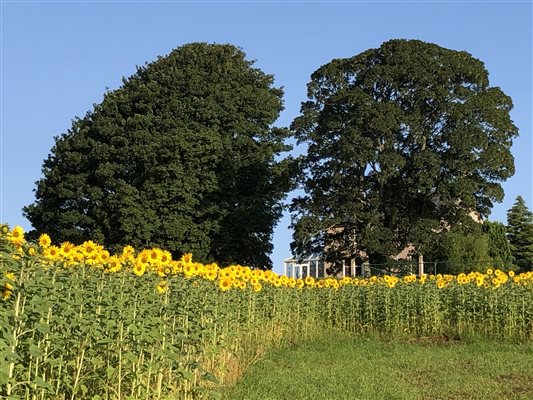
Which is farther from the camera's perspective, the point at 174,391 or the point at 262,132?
the point at 262,132

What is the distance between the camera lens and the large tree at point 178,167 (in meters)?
32.6

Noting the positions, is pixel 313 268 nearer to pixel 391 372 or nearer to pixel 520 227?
pixel 520 227

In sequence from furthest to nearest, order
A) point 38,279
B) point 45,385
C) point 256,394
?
point 256,394
point 38,279
point 45,385

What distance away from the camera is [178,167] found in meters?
32.7

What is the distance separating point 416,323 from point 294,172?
66.2 feet

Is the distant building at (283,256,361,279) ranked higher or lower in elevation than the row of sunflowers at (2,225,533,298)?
higher

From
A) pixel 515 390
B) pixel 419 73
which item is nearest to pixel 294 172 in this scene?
pixel 419 73

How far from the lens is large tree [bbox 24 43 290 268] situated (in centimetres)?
3256

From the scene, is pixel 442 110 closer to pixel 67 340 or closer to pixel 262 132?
pixel 262 132

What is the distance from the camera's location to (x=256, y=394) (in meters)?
7.53

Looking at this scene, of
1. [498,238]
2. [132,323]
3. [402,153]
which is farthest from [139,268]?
[498,238]

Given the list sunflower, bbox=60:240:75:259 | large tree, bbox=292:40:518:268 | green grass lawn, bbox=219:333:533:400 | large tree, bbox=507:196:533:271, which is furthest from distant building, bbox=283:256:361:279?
sunflower, bbox=60:240:75:259

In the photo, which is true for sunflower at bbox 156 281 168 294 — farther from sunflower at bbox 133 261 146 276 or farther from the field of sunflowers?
sunflower at bbox 133 261 146 276

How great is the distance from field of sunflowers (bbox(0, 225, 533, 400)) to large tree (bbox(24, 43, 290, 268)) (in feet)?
65.3
